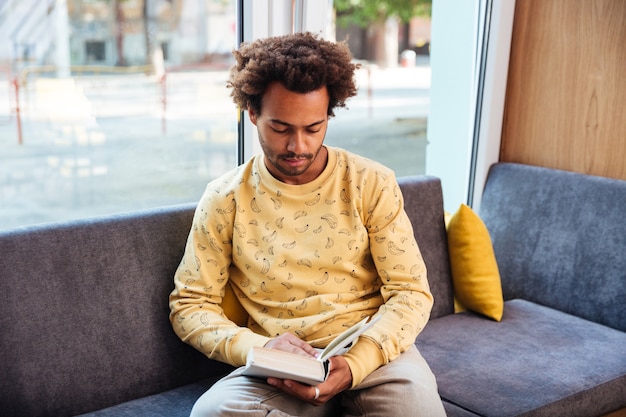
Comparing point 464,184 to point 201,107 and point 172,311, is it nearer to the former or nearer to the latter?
point 201,107

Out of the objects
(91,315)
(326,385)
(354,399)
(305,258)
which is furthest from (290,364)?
(91,315)

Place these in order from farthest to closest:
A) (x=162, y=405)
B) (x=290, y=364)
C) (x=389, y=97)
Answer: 1. (x=389, y=97)
2. (x=162, y=405)
3. (x=290, y=364)

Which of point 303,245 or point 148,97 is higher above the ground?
point 148,97

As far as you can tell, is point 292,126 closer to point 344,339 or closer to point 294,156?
point 294,156

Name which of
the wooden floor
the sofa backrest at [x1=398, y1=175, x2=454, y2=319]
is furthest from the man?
the wooden floor

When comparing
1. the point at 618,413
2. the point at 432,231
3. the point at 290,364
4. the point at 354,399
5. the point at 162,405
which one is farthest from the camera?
the point at 432,231

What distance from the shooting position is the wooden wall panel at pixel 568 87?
277 centimetres

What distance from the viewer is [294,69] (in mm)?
1806

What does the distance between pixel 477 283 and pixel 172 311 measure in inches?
43.0

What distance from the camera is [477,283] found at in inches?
101

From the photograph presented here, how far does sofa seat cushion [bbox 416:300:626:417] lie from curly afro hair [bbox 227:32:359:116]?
2.73 ft

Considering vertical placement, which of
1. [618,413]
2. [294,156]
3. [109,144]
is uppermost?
[294,156]

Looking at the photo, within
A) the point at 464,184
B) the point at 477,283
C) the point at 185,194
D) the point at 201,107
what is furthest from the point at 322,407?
the point at 464,184

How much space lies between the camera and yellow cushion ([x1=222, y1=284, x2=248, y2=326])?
204cm
